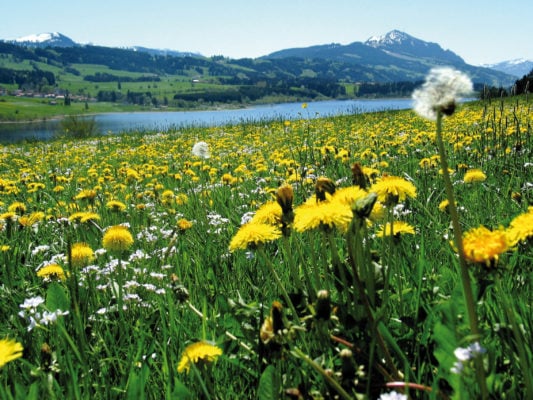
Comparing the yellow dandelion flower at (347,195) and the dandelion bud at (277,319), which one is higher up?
the yellow dandelion flower at (347,195)

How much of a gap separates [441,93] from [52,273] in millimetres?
2167

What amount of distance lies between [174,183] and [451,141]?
167 inches

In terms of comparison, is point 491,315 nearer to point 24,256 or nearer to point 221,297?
point 221,297

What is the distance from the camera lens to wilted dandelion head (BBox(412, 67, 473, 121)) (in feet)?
2.45

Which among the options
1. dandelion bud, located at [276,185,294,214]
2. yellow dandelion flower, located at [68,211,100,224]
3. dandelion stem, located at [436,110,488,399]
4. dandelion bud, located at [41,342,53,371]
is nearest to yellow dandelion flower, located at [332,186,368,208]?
dandelion bud, located at [276,185,294,214]

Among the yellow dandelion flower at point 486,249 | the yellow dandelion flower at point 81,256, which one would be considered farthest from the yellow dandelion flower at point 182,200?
the yellow dandelion flower at point 486,249

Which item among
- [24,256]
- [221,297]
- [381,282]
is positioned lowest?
[24,256]

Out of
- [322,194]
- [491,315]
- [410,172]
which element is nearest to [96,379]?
[322,194]

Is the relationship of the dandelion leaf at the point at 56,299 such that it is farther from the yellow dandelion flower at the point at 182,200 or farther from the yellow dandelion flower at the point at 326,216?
the yellow dandelion flower at the point at 182,200

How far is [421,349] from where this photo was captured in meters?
1.44

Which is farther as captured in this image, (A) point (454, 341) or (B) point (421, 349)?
(B) point (421, 349)

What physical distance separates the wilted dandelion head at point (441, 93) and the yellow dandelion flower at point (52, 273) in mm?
2040

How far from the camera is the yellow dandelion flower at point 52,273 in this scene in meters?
2.23

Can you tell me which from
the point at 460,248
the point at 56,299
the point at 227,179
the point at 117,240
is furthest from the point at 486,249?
the point at 227,179
